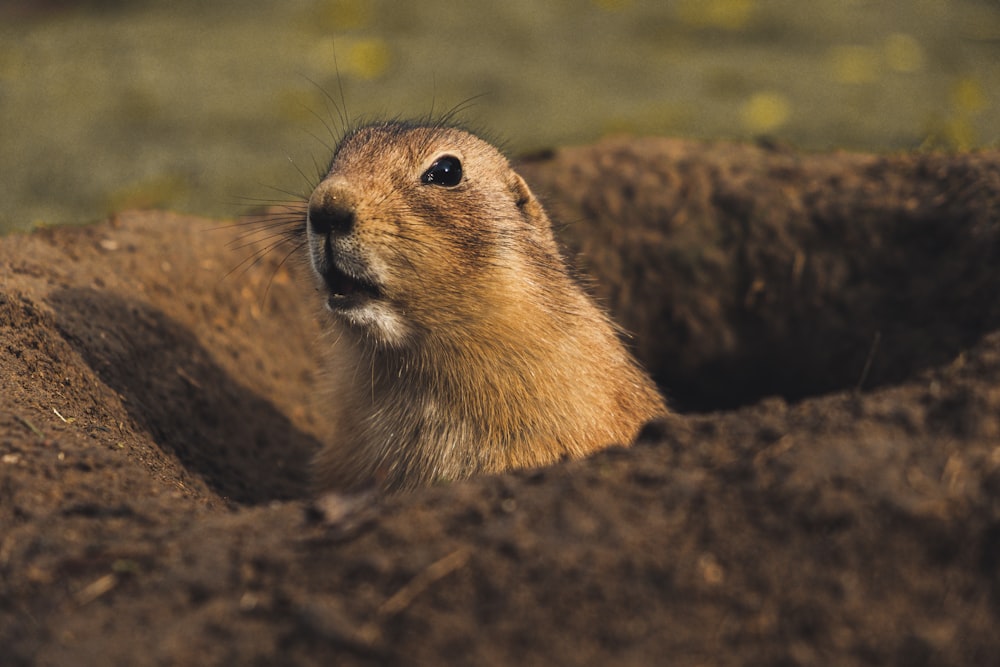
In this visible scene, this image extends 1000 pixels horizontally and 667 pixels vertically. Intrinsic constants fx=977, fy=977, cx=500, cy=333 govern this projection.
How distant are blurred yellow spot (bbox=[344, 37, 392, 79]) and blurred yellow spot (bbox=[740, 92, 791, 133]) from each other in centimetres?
452

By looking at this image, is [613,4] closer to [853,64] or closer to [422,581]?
[853,64]

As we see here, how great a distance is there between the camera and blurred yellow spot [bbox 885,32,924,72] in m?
11.9

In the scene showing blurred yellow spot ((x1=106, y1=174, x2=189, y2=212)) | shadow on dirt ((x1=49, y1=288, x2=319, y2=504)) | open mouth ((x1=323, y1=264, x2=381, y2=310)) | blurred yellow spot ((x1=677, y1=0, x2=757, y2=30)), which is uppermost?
blurred yellow spot ((x1=677, y1=0, x2=757, y2=30))

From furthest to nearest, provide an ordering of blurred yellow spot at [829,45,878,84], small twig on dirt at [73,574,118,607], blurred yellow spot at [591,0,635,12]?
blurred yellow spot at [591,0,635,12] → blurred yellow spot at [829,45,878,84] → small twig on dirt at [73,574,118,607]

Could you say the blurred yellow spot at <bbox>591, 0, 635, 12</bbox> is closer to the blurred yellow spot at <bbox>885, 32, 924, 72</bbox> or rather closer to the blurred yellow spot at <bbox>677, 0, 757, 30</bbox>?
the blurred yellow spot at <bbox>677, 0, 757, 30</bbox>

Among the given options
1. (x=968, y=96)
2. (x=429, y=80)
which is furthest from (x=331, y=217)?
(x=968, y=96)

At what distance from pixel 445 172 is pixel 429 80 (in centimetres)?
723

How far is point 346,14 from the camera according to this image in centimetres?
1411

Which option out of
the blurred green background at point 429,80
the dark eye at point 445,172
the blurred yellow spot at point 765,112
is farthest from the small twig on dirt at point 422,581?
the blurred yellow spot at point 765,112

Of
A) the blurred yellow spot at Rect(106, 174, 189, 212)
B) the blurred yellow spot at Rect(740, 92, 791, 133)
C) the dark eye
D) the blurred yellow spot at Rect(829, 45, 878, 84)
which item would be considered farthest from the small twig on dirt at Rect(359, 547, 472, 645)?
the blurred yellow spot at Rect(829, 45, 878, 84)

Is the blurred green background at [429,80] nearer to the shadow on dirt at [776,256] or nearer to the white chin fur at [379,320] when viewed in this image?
Result: the shadow on dirt at [776,256]

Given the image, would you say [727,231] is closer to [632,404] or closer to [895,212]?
[895,212]

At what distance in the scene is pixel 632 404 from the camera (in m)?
5.48

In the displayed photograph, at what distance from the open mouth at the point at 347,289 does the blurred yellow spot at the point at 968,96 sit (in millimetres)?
8294
